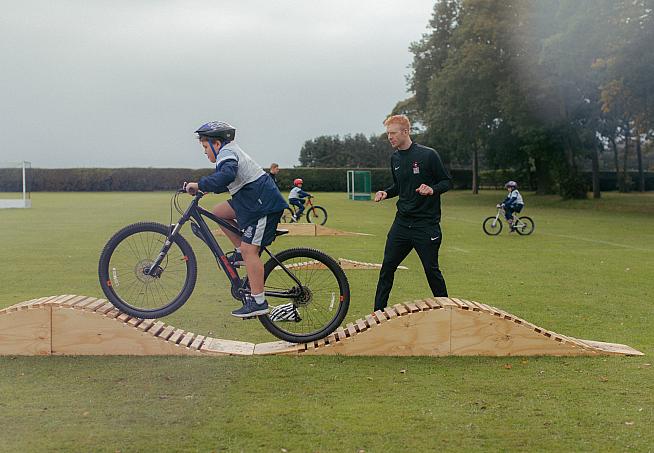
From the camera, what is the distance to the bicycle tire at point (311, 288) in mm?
6312

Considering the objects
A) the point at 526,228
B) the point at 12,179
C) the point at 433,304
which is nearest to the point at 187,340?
the point at 433,304

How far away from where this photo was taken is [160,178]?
7738 centimetres

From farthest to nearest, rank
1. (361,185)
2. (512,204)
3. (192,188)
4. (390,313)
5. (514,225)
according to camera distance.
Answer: (361,185), (514,225), (512,204), (390,313), (192,188)

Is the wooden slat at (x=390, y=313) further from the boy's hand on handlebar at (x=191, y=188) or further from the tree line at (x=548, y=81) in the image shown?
the tree line at (x=548, y=81)

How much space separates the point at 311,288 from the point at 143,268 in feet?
4.55

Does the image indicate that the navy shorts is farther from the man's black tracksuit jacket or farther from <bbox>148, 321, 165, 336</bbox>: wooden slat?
the man's black tracksuit jacket

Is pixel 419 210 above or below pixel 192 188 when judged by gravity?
below

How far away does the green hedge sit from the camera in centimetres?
7544

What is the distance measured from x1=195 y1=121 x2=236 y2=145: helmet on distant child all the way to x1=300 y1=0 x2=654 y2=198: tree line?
1184 inches

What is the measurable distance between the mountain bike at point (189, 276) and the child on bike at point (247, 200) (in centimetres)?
12

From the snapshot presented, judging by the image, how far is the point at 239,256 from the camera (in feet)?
20.6

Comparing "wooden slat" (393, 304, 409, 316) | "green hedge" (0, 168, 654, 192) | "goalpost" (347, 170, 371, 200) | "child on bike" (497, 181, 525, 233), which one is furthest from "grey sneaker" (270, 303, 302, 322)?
"green hedge" (0, 168, 654, 192)

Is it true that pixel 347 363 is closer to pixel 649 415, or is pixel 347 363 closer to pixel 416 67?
pixel 649 415

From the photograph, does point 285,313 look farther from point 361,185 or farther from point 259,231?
point 361,185
